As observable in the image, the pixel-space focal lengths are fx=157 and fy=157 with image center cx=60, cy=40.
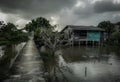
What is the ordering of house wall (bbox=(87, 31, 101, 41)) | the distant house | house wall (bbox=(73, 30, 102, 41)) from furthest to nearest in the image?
house wall (bbox=(87, 31, 101, 41)) < house wall (bbox=(73, 30, 102, 41)) < the distant house

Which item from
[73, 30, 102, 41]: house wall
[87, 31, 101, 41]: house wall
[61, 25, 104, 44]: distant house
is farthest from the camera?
[87, 31, 101, 41]: house wall

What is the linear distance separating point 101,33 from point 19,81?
36303 mm

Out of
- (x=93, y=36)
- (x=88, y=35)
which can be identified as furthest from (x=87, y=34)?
(x=93, y=36)

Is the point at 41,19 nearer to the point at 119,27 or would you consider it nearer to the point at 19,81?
the point at 119,27

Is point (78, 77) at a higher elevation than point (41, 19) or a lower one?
lower

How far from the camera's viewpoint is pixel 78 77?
34.0 feet

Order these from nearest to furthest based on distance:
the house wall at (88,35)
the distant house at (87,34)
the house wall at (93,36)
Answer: the distant house at (87,34) < the house wall at (88,35) < the house wall at (93,36)

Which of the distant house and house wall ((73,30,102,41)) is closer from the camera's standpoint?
the distant house

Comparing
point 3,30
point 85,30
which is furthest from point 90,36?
point 3,30

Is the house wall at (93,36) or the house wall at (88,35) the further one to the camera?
the house wall at (93,36)

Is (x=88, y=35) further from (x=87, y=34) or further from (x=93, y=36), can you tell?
(x=93, y=36)

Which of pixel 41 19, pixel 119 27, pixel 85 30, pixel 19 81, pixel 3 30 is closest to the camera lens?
pixel 19 81

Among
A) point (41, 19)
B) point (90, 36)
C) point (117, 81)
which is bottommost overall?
point (117, 81)

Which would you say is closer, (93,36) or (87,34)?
(87,34)
